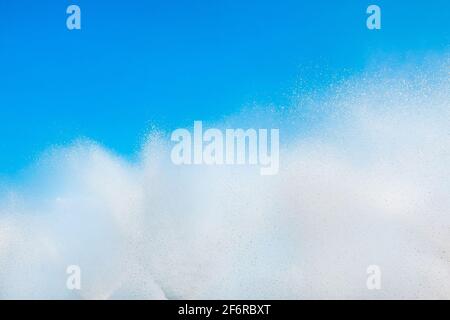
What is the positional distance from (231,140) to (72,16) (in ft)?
6.82

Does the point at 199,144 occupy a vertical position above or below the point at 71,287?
above

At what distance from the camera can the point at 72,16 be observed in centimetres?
555

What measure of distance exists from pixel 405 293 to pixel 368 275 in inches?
17.1

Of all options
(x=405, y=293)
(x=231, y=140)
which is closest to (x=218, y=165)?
(x=231, y=140)
